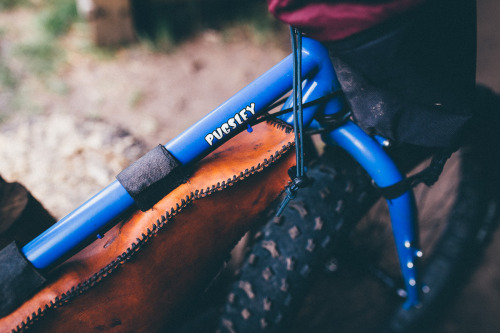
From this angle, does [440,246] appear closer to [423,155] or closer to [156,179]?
[423,155]

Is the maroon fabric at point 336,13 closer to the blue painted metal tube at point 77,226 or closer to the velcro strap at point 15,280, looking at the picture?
the blue painted metal tube at point 77,226

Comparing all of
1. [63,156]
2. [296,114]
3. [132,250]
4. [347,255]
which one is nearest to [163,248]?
[132,250]

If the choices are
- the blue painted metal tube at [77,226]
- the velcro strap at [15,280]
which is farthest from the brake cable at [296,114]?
the velcro strap at [15,280]

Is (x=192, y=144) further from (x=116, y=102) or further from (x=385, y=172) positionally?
(x=116, y=102)

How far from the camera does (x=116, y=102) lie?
7.65 ft

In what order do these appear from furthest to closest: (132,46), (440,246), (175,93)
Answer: (132,46) → (175,93) → (440,246)

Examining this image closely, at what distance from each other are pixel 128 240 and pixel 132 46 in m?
2.54

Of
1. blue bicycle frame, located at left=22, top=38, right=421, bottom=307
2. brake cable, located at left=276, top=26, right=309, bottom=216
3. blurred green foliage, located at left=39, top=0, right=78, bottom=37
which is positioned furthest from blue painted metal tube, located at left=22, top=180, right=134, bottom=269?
blurred green foliage, located at left=39, top=0, right=78, bottom=37

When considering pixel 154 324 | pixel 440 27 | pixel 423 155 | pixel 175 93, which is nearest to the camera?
pixel 440 27

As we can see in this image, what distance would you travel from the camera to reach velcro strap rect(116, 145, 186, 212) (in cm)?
63

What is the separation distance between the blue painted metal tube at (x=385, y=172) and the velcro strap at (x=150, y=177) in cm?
47

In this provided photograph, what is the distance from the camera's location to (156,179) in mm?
634

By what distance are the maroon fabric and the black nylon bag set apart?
3 cm

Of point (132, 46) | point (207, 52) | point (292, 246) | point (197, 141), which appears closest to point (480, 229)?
point (292, 246)
